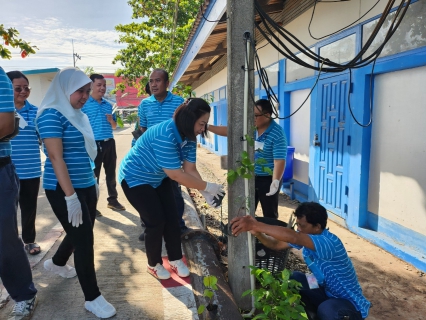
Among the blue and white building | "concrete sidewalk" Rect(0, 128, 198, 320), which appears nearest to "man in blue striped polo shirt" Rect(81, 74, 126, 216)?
"concrete sidewalk" Rect(0, 128, 198, 320)

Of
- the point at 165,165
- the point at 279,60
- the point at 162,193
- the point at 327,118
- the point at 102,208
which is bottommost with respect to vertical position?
the point at 102,208

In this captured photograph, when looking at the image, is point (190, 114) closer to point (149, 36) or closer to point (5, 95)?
point (5, 95)

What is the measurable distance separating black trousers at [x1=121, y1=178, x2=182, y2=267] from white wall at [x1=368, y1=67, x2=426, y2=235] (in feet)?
8.48

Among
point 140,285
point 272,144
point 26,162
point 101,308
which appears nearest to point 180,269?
point 140,285

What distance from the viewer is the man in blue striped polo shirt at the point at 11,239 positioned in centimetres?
206

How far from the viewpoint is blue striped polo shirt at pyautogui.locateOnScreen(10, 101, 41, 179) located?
130 inches

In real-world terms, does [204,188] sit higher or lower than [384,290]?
higher

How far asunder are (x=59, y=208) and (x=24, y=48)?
3132mm

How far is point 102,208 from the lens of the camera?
16.7 ft

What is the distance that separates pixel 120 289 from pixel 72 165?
3.70 feet

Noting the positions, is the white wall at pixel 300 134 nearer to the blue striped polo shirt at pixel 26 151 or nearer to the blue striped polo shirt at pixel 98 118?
the blue striped polo shirt at pixel 98 118

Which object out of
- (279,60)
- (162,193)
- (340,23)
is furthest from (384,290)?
(279,60)

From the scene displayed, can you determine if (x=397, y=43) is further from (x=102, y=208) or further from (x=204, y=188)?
(x=102, y=208)

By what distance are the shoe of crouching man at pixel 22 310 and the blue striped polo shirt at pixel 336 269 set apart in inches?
78.5
